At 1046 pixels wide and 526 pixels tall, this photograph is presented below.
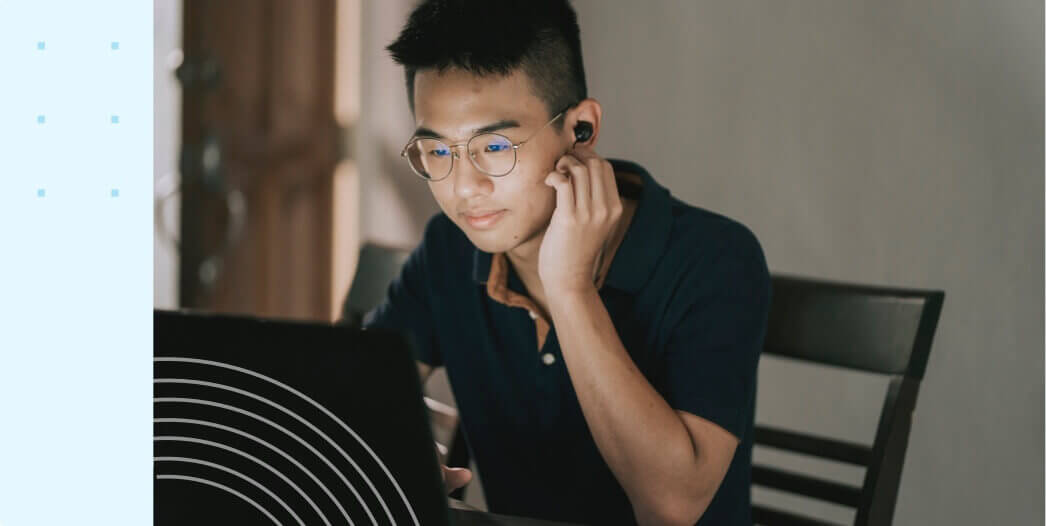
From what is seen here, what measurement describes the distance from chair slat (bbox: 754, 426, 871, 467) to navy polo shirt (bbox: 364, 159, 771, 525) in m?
0.06

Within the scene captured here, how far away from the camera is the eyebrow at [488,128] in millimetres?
664

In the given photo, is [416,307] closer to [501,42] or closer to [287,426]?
[501,42]

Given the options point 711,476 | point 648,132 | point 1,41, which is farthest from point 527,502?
point 1,41

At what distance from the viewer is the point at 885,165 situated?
2.42 feet

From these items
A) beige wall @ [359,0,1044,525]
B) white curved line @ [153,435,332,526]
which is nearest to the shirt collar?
beige wall @ [359,0,1044,525]

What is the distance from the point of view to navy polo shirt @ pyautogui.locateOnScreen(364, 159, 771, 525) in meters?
0.70

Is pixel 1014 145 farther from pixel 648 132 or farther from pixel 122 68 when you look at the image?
pixel 122 68

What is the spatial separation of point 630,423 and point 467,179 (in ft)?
0.75

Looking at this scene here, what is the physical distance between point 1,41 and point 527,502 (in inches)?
24.0

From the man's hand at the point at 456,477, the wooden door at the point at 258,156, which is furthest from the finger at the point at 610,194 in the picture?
the wooden door at the point at 258,156

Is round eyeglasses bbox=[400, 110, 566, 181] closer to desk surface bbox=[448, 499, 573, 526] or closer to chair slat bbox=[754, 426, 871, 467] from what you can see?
desk surface bbox=[448, 499, 573, 526]

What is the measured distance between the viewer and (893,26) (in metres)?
0.69

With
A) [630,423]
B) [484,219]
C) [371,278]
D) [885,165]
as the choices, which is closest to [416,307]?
[371,278]

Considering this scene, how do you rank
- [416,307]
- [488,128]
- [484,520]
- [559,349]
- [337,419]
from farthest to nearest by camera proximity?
[416,307] < [559,349] < [488,128] < [484,520] < [337,419]
